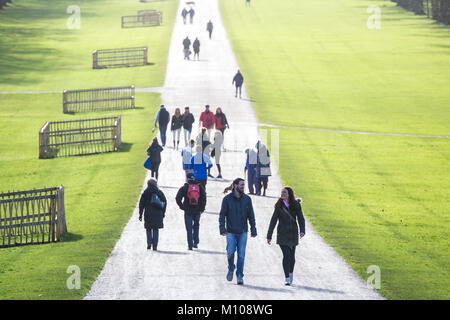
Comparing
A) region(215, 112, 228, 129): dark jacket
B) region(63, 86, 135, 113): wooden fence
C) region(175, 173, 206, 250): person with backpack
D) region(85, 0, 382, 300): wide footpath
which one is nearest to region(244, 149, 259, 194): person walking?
region(85, 0, 382, 300): wide footpath

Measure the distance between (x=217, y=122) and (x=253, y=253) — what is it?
1257cm

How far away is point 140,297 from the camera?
13.4 m

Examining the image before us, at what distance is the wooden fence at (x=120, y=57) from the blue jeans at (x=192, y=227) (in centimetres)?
4436

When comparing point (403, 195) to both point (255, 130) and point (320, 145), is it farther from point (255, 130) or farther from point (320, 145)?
point (255, 130)

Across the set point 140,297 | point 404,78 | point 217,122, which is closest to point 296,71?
point 404,78

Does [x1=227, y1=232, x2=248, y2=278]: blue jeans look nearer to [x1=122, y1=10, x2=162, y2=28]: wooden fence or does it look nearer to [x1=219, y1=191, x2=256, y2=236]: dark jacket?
[x1=219, y1=191, x2=256, y2=236]: dark jacket

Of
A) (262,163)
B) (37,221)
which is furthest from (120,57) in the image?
(37,221)

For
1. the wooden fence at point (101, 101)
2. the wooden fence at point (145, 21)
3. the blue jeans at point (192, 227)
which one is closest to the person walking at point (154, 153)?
the blue jeans at point (192, 227)

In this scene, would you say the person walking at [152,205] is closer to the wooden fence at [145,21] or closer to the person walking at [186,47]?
the person walking at [186,47]

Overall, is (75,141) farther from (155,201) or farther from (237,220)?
(237,220)

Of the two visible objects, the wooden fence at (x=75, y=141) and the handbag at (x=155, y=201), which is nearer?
the handbag at (x=155, y=201)

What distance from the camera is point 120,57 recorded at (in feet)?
206

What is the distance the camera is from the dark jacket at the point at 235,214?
46.4 ft

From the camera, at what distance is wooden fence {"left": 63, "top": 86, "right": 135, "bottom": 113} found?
44.2 m
